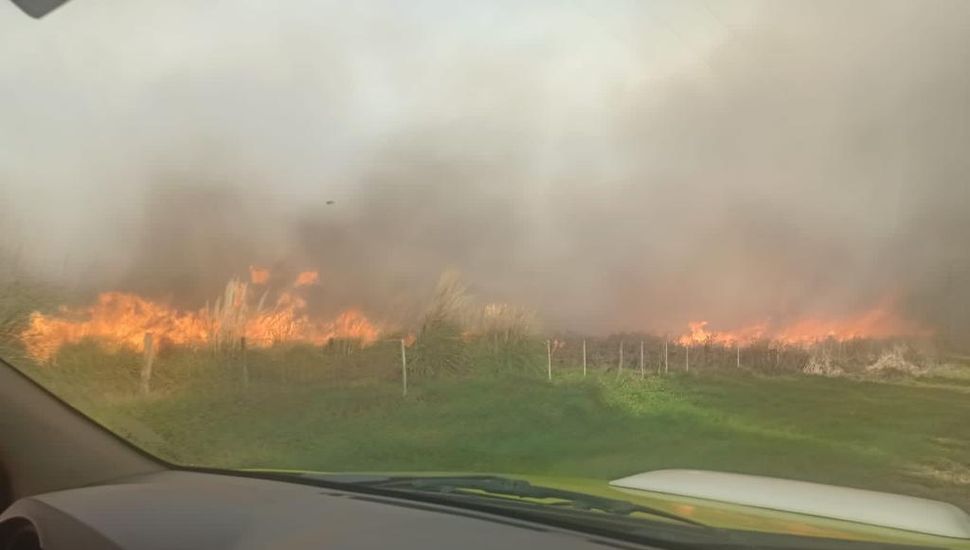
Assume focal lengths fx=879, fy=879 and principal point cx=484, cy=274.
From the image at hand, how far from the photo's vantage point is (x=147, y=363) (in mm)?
4465

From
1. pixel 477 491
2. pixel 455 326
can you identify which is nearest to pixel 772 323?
pixel 455 326

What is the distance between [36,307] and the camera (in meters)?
4.42

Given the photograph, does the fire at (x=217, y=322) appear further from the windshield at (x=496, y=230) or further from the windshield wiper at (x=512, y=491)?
the windshield wiper at (x=512, y=491)

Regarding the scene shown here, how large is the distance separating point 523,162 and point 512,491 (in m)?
2.57

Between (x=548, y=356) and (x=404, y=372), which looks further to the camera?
(x=404, y=372)

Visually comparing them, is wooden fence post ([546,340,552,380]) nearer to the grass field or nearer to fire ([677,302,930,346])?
the grass field

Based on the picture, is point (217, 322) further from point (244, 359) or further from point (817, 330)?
point (817, 330)

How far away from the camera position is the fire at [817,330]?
378cm

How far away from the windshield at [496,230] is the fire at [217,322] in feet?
0.04

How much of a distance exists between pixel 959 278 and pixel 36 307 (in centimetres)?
429

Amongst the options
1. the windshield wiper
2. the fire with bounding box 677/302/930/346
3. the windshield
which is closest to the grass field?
the windshield

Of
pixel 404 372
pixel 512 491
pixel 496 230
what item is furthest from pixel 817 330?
pixel 512 491

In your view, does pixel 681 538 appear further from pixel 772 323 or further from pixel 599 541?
pixel 772 323

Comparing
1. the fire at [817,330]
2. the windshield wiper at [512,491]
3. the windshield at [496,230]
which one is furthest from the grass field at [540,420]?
the windshield wiper at [512,491]
